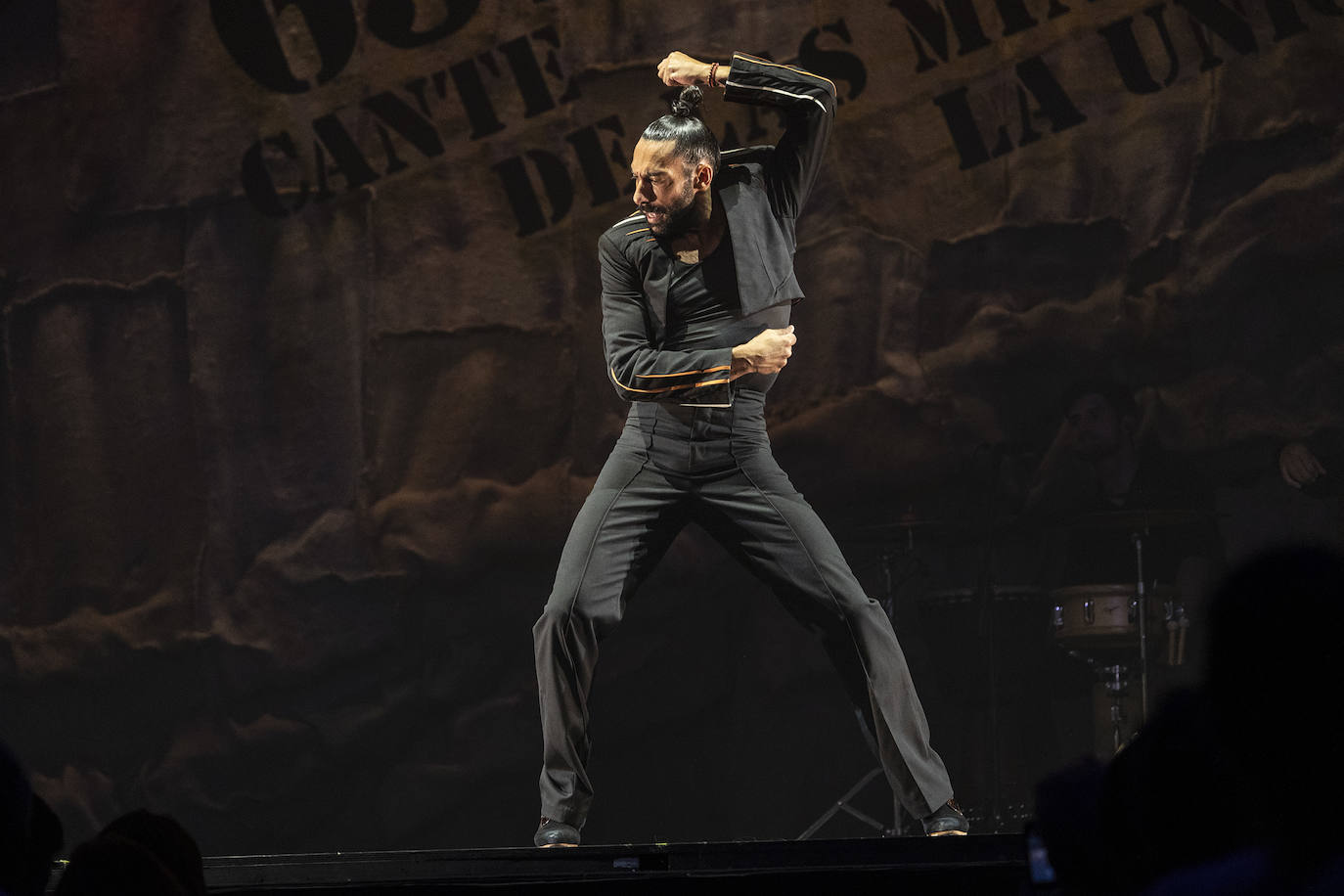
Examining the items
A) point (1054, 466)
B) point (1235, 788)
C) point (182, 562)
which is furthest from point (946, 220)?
point (1235, 788)

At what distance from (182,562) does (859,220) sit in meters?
3.70

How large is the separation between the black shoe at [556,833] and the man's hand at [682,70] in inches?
78.2

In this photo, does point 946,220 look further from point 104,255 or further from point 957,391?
point 104,255

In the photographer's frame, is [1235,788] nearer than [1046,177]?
Yes

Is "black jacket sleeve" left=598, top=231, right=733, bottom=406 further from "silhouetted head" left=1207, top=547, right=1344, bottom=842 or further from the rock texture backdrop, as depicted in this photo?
the rock texture backdrop

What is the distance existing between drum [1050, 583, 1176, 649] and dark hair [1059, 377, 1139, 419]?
1.06 m

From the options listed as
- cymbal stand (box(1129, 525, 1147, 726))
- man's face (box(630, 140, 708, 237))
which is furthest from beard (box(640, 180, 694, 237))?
cymbal stand (box(1129, 525, 1147, 726))

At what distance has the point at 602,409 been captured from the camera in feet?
22.8

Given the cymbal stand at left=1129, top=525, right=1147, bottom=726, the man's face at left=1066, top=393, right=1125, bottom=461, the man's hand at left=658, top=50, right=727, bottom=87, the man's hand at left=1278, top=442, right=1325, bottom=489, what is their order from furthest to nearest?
1. the man's face at left=1066, top=393, right=1125, bottom=461
2. the man's hand at left=1278, top=442, right=1325, bottom=489
3. the cymbal stand at left=1129, top=525, right=1147, bottom=726
4. the man's hand at left=658, top=50, right=727, bottom=87

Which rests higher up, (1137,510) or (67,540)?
(67,540)

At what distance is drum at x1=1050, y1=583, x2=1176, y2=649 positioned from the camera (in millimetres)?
6074

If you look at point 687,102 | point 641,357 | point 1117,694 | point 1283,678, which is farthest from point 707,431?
point 1117,694

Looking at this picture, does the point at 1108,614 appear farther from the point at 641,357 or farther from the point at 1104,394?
the point at 641,357

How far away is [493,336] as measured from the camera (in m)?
6.93
